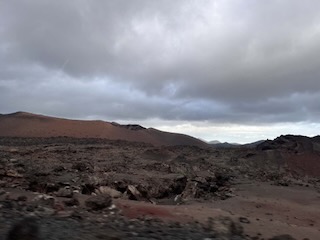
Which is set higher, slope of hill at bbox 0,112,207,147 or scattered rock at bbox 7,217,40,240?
slope of hill at bbox 0,112,207,147

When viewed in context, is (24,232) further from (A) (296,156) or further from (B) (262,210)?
(A) (296,156)

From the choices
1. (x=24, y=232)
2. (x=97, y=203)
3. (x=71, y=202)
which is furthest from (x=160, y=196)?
(x=24, y=232)

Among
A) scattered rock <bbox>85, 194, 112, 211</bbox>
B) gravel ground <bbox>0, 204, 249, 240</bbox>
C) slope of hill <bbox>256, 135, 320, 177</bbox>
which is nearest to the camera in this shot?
gravel ground <bbox>0, 204, 249, 240</bbox>

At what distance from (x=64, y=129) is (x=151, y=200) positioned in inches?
1481

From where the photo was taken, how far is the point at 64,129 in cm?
5331

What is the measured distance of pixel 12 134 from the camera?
162 ft

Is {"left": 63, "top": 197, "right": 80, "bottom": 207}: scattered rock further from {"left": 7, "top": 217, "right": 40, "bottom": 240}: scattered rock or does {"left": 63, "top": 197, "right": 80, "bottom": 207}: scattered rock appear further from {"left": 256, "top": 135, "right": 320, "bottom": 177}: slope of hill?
{"left": 256, "top": 135, "right": 320, "bottom": 177}: slope of hill

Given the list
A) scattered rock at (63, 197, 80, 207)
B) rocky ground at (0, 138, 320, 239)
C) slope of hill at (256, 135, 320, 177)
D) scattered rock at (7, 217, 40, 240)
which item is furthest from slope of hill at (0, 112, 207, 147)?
scattered rock at (7, 217, 40, 240)

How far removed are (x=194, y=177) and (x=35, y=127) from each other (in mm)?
33748

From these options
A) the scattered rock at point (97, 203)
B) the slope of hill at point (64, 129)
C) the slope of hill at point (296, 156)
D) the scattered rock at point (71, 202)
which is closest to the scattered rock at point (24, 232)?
the scattered rock at point (97, 203)

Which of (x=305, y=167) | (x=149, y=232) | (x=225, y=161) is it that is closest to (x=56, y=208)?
(x=149, y=232)

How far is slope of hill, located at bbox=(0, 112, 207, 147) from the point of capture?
51.0 m

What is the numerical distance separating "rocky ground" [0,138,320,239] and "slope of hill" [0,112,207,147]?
20.3 metres

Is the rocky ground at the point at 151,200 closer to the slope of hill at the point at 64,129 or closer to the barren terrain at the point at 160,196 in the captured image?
the barren terrain at the point at 160,196
